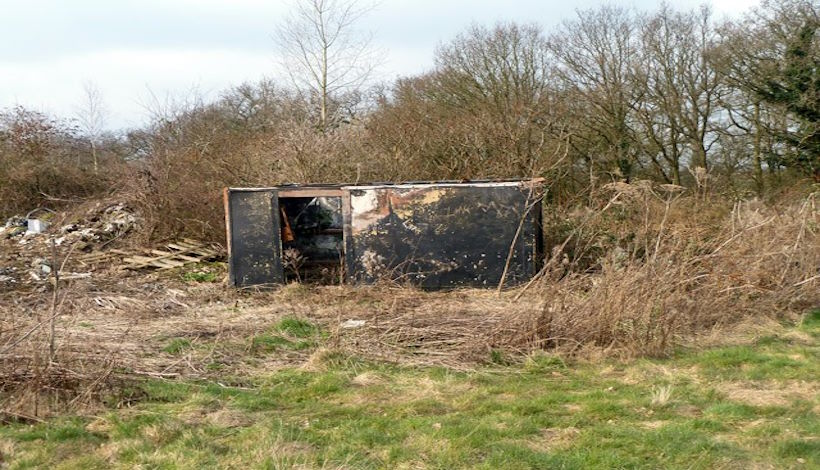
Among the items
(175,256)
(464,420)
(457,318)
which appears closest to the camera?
(464,420)

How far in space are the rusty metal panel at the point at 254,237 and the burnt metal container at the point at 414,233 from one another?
16mm

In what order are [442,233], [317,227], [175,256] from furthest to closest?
1. [175,256]
2. [317,227]
3. [442,233]

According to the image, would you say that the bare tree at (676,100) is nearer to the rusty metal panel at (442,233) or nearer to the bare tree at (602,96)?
the bare tree at (602,96)

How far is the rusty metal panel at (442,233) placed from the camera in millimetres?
11094

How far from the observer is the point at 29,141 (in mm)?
25016

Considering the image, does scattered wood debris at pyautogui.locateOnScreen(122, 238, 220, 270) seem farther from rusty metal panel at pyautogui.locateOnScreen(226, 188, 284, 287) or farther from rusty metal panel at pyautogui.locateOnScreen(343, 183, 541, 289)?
rusty metal panel at pyautogui.locateOnScreen(343, 183, 541, 289)

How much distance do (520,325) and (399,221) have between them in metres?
4.49

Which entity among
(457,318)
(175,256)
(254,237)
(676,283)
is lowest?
(457,318)

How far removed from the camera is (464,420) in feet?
16.9

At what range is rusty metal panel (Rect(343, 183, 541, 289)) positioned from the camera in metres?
11.1

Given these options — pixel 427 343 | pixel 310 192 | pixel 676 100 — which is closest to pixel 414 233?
pixel 310 192

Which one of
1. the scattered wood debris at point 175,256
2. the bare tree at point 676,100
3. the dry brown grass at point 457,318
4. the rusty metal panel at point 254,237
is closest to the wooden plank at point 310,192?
the rusty metal panel at point 254,237

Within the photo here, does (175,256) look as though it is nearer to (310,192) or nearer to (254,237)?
(254,237)

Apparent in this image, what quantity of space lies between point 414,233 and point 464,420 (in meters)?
6.35
